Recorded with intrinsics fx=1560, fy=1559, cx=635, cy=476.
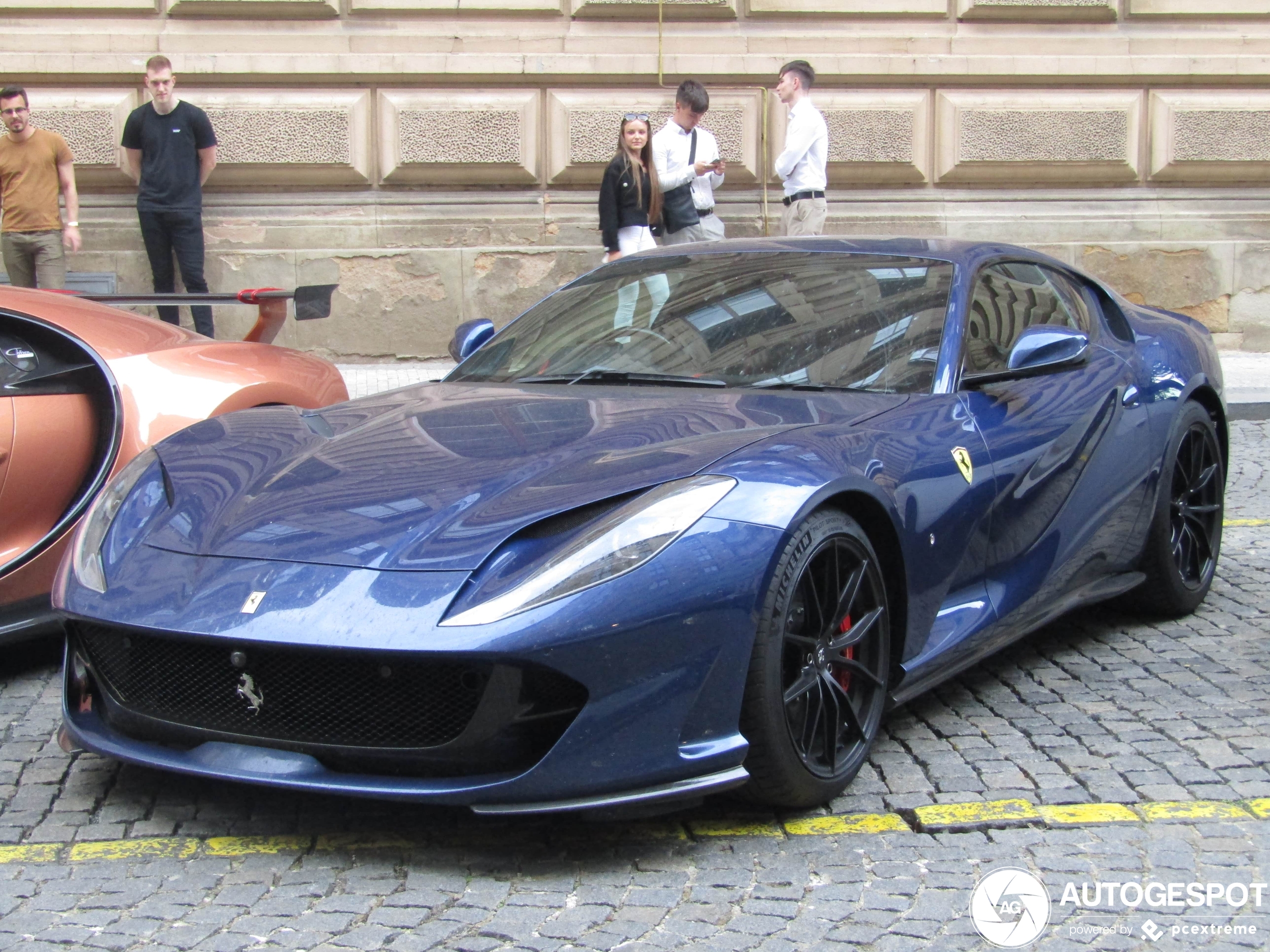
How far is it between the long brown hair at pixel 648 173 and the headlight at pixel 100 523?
627 centimetres

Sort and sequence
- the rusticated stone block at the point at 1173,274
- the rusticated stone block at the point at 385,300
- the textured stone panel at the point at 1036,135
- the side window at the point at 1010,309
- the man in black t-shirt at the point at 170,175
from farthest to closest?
the rusticated stone block at the point at 1173,274, the textured stone panel at the point at 1036,135, the rusticated stone block at the point at 385,300, the man in black t-shirt at the point at 170,175, the side window at the point at 1010,309

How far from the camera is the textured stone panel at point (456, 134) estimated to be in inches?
434

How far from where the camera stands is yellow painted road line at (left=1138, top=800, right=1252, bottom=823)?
10.8 ft

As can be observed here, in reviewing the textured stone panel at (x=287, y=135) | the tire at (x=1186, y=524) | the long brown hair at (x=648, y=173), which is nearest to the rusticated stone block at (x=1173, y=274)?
the long brown hair at (x=648, y=173)

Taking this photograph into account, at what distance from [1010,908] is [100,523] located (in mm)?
2162

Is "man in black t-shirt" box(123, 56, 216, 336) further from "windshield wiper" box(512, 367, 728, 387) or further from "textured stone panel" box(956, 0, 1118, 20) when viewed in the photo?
"windshield wiper" box(512, 367, 728, 387)

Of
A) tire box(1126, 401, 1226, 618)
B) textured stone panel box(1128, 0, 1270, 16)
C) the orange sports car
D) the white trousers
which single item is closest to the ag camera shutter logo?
the white trousers

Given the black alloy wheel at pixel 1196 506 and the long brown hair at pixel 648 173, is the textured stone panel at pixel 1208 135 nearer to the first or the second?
the long brown hair at pixel 648 173

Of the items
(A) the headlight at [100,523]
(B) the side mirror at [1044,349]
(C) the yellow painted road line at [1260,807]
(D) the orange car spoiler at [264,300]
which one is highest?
(D) the orange car spoiler at [264,300]

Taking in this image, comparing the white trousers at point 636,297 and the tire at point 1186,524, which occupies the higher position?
the white trousers at point 636,297

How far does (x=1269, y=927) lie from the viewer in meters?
2.76

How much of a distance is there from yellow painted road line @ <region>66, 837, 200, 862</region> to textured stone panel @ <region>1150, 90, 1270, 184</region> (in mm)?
10436

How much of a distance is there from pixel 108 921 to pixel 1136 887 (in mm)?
1894

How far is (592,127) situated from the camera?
36.7ft
